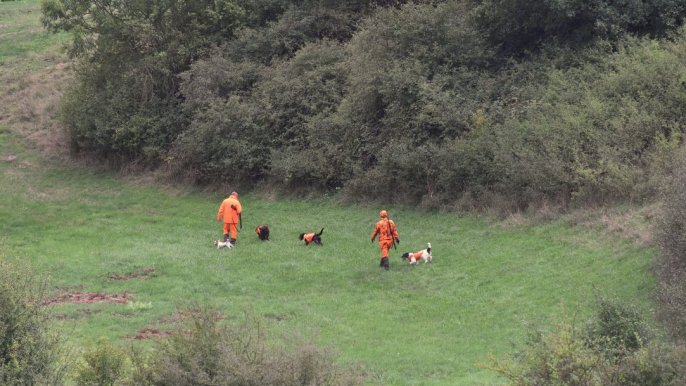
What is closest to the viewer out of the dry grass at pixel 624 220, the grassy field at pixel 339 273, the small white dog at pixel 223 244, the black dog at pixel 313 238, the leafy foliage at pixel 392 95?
the grassy field at pixel 339 273

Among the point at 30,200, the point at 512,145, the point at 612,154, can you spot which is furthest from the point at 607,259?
the point at 30,200

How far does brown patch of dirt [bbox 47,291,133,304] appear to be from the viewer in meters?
20.5

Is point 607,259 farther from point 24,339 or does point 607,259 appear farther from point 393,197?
point 24,339

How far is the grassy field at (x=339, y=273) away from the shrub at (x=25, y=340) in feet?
13.5

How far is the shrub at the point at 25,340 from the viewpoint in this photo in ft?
41.7

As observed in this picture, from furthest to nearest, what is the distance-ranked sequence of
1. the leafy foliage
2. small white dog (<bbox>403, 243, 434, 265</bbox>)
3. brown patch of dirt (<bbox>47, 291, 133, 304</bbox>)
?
the leafy foliage
small white dog (<bbox>403, 243, 434, 265</bbox>)
brown patch of dirt (<bbox>47, 291, 133, 304</bbox>)

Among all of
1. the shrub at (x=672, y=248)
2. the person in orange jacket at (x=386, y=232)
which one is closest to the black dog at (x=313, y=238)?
the person in orange jacket at (x=386, y=232)

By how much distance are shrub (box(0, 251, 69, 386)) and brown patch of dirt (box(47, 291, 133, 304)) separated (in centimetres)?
705

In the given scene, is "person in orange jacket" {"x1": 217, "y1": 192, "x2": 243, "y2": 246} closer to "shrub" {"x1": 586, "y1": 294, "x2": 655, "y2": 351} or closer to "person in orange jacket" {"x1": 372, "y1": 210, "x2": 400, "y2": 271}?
"person in orange jacket" {"x1": 372, "y1": 210, "x2": 400, "y2": 271}

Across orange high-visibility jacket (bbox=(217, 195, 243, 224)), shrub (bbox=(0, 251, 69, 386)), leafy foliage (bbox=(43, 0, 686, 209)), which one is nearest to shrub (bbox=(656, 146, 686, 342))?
leafy foliage (bbox=(43, 0, 686, 209))

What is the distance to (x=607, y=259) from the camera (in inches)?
784

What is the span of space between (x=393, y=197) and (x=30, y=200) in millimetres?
14400

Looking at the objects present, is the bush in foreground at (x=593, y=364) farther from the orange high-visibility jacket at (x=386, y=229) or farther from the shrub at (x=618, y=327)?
the orange high-visibility jacket at (x=386, y=229)

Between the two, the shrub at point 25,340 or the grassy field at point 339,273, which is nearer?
the shrub at point 25,340
